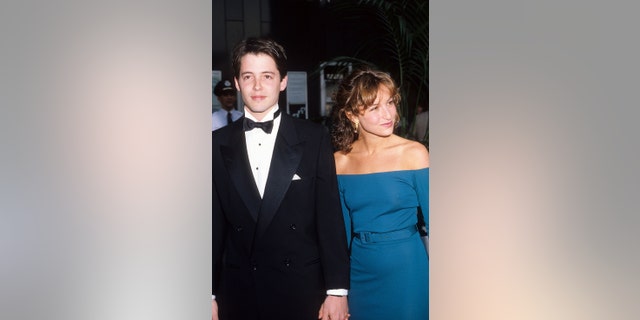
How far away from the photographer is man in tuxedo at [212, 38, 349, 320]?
10.8 feet

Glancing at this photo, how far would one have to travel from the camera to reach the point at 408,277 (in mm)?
3469

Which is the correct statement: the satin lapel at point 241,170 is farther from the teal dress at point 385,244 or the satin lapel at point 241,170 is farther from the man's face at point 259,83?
the teal dress at point 385,244

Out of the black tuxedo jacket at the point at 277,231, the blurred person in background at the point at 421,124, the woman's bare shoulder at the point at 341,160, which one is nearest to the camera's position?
the black tuxedo jacket at the point at 277,231

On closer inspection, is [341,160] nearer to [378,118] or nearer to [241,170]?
[378,118]

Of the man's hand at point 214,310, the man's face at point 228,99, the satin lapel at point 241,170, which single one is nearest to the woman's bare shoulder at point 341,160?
the satin lapel at point 241,170

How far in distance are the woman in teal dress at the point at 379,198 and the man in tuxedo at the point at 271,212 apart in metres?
0.09

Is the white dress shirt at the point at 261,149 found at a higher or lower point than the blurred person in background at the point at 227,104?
lower

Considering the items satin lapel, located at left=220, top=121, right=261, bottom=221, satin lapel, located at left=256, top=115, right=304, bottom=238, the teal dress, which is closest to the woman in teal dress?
the teal dress

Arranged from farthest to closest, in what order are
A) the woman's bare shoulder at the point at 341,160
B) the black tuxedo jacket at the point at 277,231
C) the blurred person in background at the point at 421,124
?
the blurred person in background at the point at 421,124 → the woman's bare shoulder at the point at 341,160 → the black tuxedo jacket at the point at 277,231

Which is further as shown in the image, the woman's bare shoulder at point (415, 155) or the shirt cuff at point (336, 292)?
the woman's bare shoulder at point (415, 155)

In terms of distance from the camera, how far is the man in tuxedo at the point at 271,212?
3.29 meters
